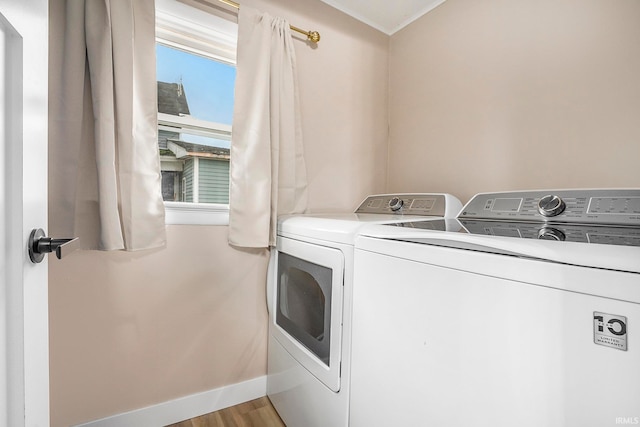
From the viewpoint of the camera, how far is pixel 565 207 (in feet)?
3.49

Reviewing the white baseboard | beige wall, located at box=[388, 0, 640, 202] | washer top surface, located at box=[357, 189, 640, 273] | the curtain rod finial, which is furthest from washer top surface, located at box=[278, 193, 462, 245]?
the curtain rod finial

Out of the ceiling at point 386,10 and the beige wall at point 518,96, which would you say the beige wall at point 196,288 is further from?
the beige wall at point 518,96

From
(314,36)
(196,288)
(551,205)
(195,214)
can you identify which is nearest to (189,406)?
(196,288)

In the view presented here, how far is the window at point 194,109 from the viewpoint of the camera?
57.6 inches

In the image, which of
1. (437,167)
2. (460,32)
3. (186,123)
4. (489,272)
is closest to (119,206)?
(186,123)

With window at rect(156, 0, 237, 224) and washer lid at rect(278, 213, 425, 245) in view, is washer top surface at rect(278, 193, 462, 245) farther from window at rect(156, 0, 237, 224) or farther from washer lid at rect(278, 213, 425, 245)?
window at rect(156, 0, 237, 224)

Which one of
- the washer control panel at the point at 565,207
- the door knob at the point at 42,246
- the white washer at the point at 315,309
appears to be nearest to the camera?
the door knob at the point at 42,246

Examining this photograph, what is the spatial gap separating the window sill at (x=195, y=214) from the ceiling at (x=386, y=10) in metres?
1.46

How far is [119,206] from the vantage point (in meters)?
1.23

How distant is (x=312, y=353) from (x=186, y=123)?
1.32 metres

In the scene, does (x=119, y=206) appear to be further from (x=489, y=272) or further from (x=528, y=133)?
(x=528, y=133)

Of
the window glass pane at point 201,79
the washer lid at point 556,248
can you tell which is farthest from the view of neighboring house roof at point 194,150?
the washer lid at point 556,248

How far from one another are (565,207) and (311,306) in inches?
40.5

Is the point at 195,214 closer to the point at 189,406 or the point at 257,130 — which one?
the point at 257,130
